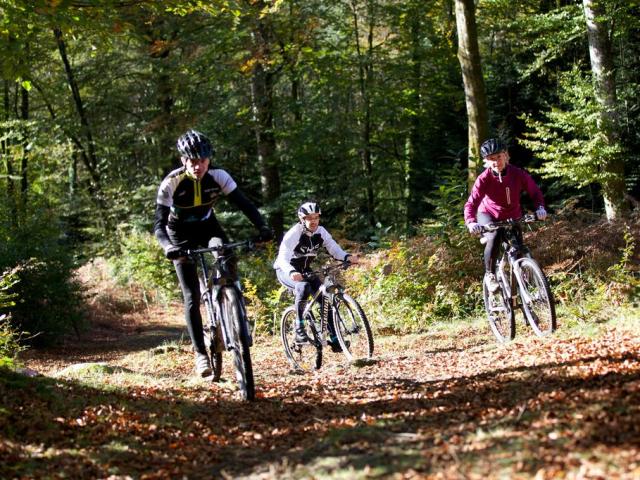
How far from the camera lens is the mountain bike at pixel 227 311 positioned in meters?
6.14

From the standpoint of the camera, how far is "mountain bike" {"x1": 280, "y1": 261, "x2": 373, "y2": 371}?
8000 mm

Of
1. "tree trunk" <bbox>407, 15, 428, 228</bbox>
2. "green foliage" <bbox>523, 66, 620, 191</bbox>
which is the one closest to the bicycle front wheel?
"green foliage" <bbox>523, 66, 620, 191</bbox>

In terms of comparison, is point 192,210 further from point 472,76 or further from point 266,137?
point 266,137

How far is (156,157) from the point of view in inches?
933

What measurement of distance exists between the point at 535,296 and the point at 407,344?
2.52 m

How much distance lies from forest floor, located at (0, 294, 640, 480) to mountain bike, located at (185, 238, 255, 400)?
0.31m

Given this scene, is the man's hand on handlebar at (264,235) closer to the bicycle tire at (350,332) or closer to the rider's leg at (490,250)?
the bicycle tire at (350,332)

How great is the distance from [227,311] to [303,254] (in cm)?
207

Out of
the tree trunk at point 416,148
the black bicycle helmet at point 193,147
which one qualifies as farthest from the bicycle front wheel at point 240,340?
the tree trunk at point 416,148

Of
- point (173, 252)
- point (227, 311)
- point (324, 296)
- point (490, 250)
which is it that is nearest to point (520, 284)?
point (490, 250)

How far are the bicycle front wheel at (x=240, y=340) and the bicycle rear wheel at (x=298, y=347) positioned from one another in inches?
85.3

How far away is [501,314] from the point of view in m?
8.45

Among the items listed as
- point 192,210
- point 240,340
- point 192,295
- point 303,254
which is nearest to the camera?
point 240,340

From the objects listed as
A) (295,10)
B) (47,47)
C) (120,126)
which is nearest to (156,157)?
(120,126)
